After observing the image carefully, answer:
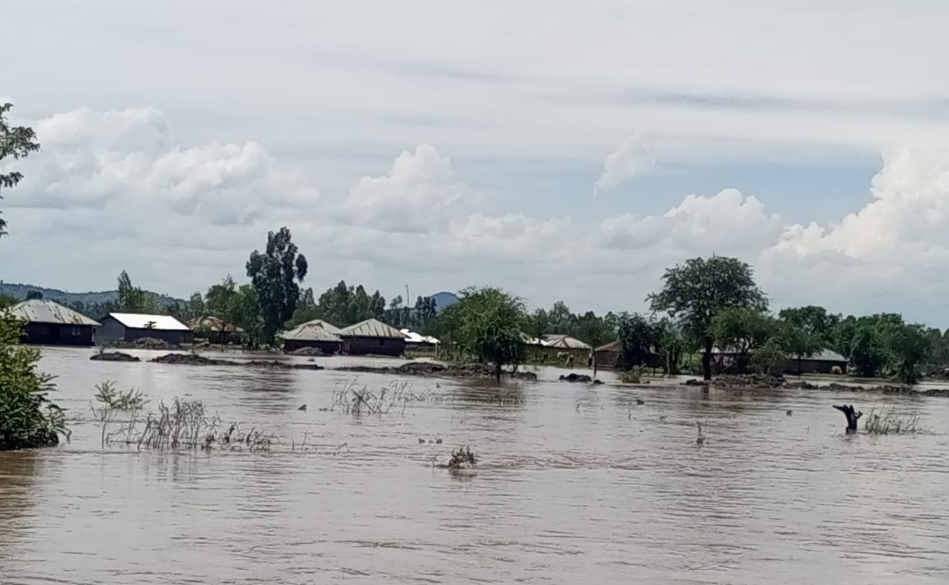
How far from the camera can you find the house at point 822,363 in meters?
105

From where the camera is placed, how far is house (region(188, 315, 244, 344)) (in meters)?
130

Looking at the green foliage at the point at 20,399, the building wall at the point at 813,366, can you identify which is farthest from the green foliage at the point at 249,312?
the green foliage at the point at 20,399

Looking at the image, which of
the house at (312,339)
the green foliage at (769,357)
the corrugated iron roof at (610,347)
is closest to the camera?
the green foliage at (769,357)

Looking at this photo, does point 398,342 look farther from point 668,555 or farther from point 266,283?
point 668,555

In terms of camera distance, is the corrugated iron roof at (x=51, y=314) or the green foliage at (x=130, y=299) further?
the green foliage at (x=130, y=299)

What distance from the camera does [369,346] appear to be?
120000 mm

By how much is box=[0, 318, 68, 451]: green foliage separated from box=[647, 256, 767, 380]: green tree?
224ft

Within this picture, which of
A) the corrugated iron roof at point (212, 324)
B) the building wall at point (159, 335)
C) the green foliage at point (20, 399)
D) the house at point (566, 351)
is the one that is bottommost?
the green foliage at point (20, 399)

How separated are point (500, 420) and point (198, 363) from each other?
43166mm

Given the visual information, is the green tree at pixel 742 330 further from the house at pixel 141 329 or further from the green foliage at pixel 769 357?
the house at pixel 141 329

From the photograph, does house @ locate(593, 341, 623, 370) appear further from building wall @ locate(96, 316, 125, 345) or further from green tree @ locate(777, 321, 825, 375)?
building wall @ locate(96, 316, 125, 345)

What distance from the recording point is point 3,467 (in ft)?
63.6

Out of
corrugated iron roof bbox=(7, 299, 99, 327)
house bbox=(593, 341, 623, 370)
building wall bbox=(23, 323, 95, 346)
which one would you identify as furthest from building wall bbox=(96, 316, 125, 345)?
house bbox=(593, 341, 623, 370)

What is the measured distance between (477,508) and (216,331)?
379 ft
